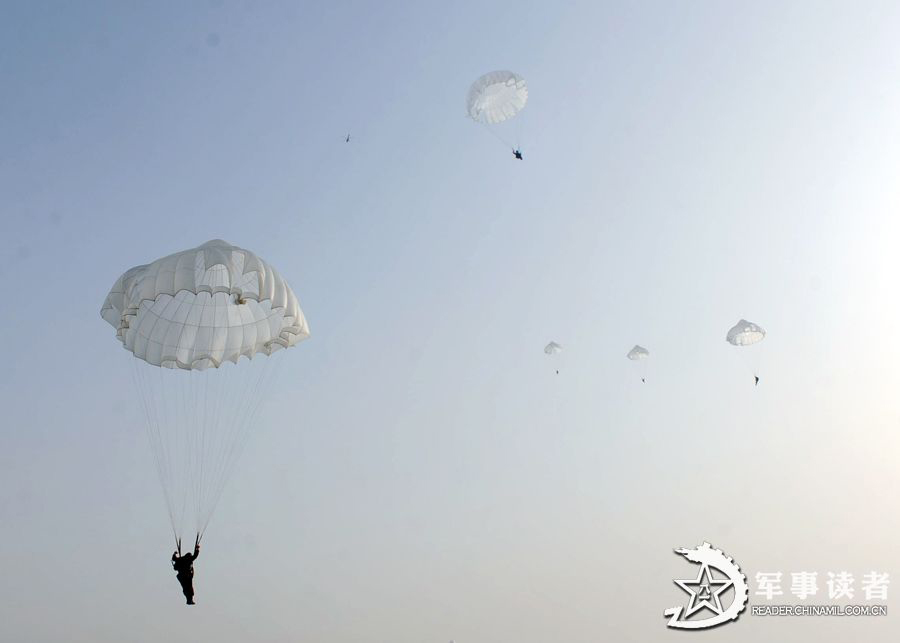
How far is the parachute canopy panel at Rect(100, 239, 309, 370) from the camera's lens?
2623 cm

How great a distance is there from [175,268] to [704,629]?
3112 cm

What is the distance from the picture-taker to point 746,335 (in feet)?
153

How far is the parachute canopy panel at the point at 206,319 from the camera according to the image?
86.1 feet

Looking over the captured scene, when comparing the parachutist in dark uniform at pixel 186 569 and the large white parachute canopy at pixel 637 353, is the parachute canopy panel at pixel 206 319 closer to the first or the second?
the parachutist in dark uniform at pixel 186 569

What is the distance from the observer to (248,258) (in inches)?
1029

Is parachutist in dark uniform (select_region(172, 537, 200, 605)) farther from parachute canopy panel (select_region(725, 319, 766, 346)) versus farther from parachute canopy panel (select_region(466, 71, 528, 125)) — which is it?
parachute canopy panel (select_region(725, 319, 766, 346))

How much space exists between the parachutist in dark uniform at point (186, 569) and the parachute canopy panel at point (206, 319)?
6.61 meters

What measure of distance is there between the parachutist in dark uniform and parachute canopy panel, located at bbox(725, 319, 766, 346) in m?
32.3

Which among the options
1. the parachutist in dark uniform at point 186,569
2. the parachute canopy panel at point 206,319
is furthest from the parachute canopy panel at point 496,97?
the parachutist in dark uniform at point 186,569

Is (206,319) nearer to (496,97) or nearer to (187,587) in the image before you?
(187,587)

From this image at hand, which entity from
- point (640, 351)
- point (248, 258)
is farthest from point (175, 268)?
point (640, 351)

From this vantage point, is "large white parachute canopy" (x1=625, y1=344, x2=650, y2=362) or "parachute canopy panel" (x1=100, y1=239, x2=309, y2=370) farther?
"large white parachute canopy" (x1=625, y1=344, x2=650, y2=362)

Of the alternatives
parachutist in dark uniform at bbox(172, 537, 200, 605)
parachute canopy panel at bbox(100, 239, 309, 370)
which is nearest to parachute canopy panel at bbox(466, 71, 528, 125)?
parachute canopy panel at bbox(100, 239, 309, 370)

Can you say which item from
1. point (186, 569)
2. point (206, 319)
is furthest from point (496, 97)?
point (186, 569)
